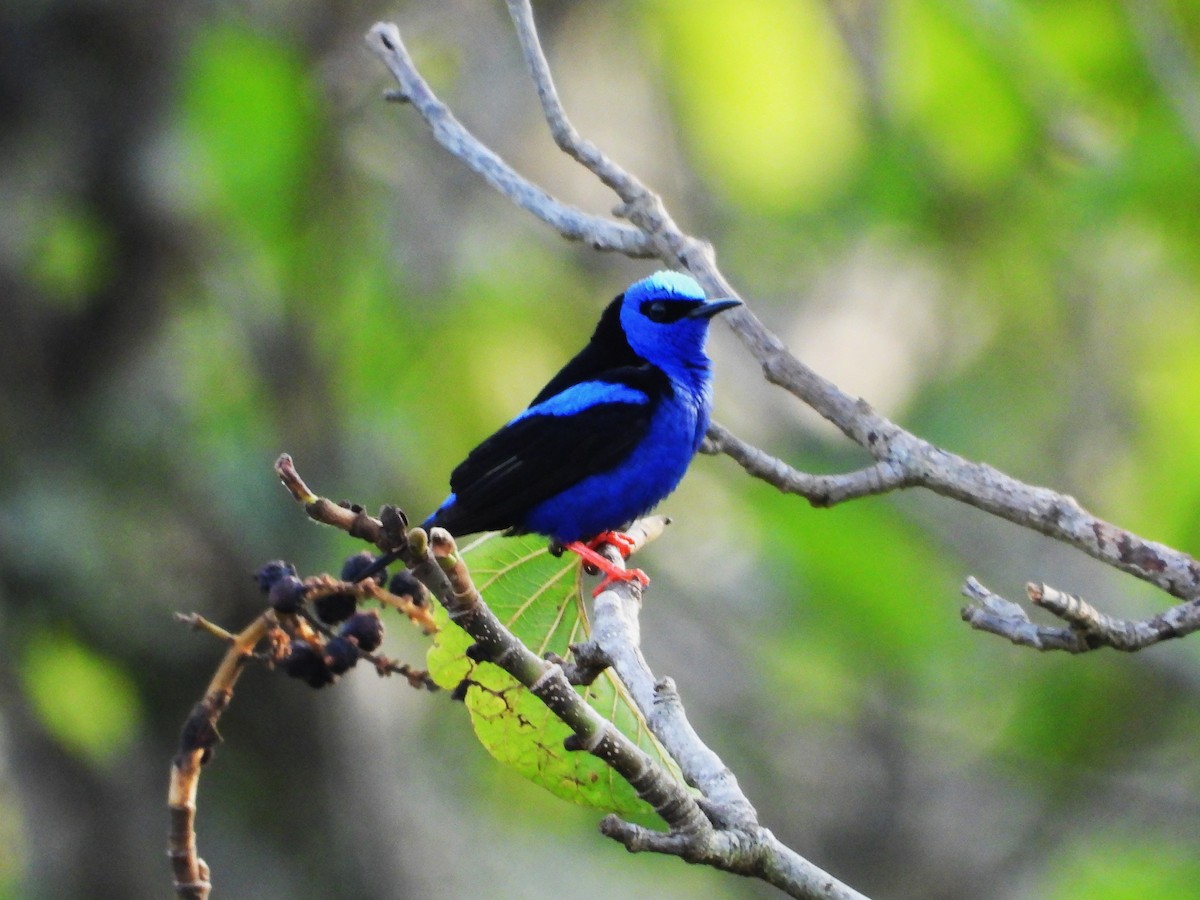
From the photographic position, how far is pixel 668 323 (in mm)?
4742

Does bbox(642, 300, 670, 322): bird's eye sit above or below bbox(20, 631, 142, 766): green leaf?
above

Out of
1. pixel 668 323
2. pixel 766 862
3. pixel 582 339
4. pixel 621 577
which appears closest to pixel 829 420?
pixel 621 577

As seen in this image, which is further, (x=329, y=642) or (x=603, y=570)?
(x=603, y=570)

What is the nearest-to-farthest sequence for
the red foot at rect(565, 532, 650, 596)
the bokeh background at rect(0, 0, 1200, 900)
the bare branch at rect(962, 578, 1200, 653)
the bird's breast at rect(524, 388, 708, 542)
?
the bare branch at rect(962, 578, 1200, 653), the red foot at rect(565, 532, 650, 596), the bird's breast at rect(524, 388, 708, 542), the bokeh background at rect(0, 0, 1200, 900)

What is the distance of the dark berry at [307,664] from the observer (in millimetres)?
2707

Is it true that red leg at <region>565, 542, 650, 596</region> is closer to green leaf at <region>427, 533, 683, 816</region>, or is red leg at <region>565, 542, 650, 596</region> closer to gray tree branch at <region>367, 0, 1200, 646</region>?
green leaf at <region>427, 533, 683, 816</region>

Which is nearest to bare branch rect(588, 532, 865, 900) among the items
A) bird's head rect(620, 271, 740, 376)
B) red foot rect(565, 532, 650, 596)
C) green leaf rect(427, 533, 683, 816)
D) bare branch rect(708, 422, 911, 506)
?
green leaf rect(427, 533, 683, 816)

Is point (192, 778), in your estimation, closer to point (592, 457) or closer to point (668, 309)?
point (592, 457)

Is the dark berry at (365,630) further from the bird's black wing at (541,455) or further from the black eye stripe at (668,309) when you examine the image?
the black eye stripe at (668,309)

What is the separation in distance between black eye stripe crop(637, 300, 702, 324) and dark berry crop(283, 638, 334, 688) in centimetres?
224

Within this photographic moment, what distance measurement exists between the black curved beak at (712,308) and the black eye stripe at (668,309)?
0.07m

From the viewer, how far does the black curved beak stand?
11.9 feet

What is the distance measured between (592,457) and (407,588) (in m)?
1.52

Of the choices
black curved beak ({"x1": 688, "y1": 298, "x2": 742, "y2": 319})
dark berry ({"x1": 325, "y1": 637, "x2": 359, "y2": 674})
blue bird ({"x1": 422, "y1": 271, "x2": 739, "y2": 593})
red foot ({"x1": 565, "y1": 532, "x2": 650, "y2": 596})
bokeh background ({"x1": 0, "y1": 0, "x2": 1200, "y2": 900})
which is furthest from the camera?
bokeh background ({"x1": 0, "y1": 0, "x2": 1200, "y2": 900})
